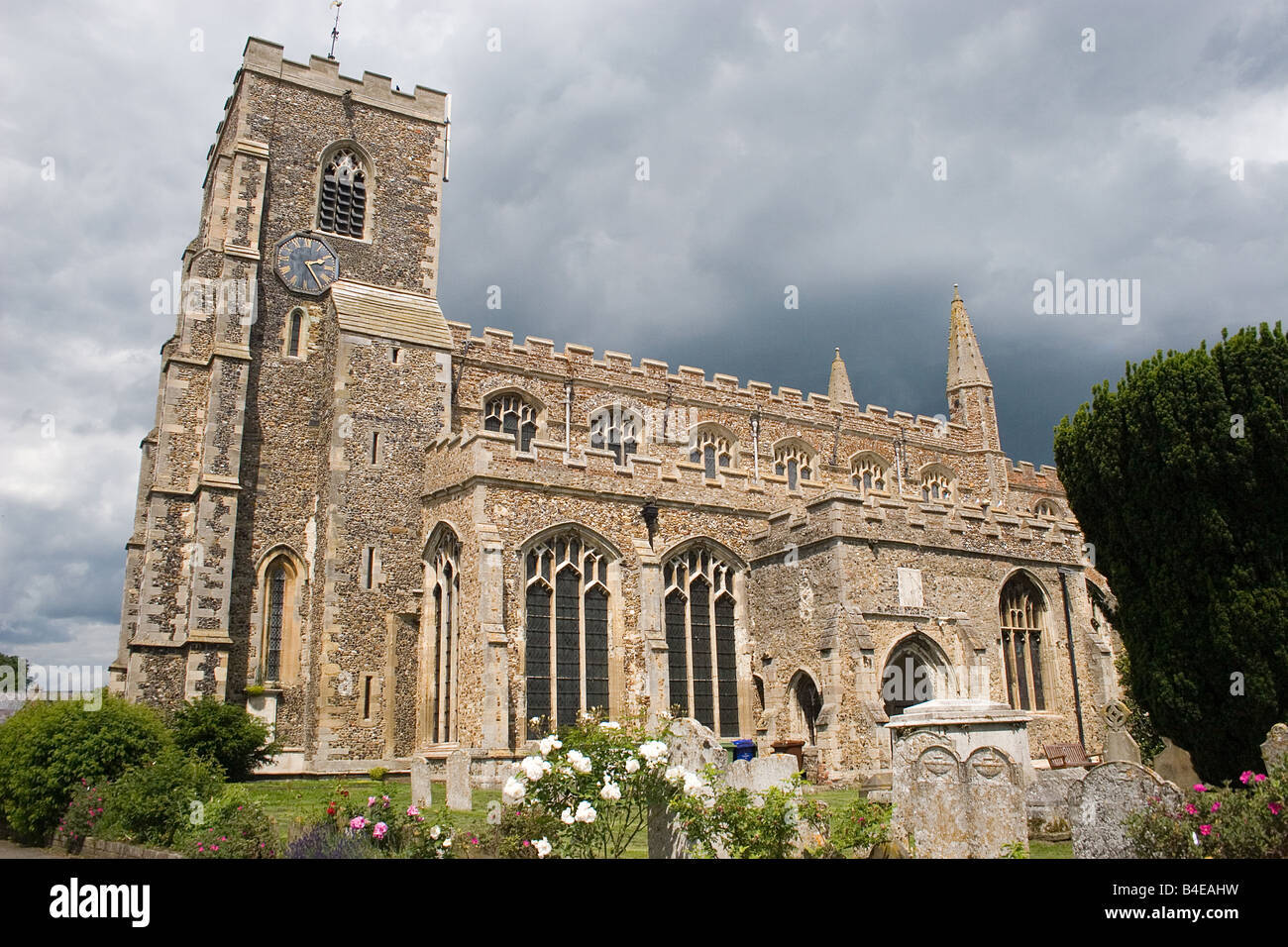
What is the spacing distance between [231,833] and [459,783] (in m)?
4.79

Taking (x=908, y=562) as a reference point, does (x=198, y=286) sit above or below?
above

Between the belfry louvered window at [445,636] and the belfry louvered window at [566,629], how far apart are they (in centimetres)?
159

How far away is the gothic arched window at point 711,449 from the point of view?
27828mm

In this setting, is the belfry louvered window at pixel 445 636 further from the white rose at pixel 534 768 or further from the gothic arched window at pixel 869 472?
the gothic arched window at pixel 869 472

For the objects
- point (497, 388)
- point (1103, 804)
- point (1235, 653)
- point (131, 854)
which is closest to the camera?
point (1103, 804)

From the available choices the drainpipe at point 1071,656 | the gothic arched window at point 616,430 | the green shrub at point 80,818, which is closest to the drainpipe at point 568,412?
the gothic arched window at point 616,430

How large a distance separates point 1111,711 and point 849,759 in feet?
17.3

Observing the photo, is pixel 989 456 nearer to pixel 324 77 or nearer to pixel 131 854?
pixel 324 77

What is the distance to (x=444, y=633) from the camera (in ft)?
63.3

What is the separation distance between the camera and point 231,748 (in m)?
17.2

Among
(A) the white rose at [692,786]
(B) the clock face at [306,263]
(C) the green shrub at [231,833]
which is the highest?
(B) the clock face at [306,263]

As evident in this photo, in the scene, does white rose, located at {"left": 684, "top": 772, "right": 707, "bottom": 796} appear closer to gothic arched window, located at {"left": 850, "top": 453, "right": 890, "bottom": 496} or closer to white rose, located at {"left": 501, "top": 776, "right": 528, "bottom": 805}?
white rose, located at {"left": 501, "top": 776, "right": 528, "bottom": 805}
